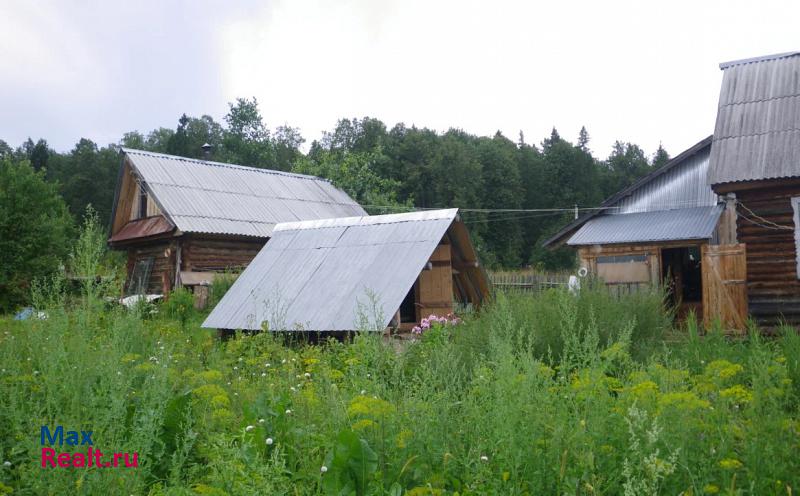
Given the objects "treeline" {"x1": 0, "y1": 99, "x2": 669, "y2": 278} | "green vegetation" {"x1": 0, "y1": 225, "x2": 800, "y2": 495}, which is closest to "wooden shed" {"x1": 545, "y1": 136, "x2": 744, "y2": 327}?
"green vegetation" {"x1": 0, "y1": 225, "x2": 800, "y2": 495}

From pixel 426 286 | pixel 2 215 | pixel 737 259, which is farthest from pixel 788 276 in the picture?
pixel 2 215

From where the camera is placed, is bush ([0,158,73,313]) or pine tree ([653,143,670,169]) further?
pine tree ([653,143,670,169])

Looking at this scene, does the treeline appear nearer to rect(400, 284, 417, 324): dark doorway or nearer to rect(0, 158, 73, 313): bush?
rect(0, 158, 73, 313): bush

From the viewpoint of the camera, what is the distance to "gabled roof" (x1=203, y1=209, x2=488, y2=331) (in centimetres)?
1048

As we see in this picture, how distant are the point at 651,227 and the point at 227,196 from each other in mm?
13132

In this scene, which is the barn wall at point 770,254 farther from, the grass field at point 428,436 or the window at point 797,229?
the grass field at point 428,436

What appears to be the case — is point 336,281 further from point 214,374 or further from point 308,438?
point 308,438

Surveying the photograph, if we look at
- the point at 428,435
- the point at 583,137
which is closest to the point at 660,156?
the point at 583,137

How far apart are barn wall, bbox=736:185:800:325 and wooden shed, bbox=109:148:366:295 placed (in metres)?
12.9

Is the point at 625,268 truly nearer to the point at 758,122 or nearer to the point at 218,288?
the point at 758,122

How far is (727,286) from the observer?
12.1m

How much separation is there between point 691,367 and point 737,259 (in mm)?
6277

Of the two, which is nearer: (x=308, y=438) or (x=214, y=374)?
(x=308, y=438)

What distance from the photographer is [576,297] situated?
8203 mm
